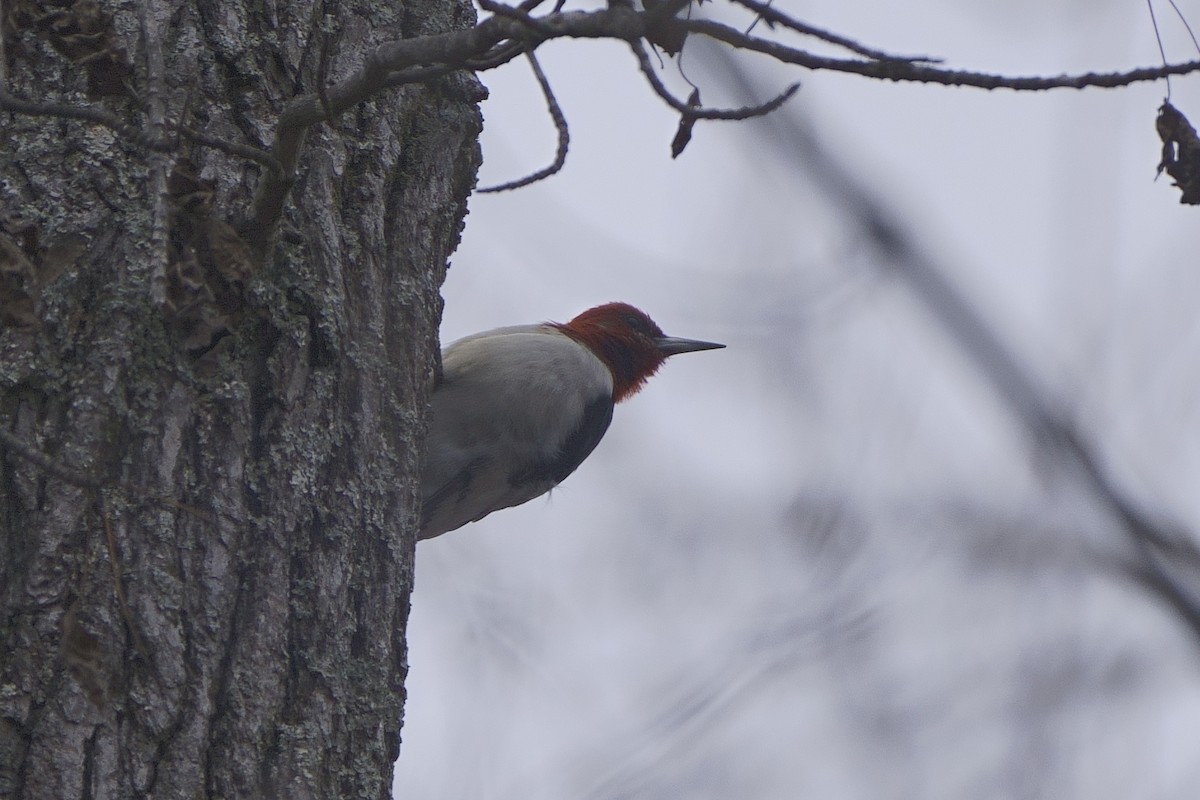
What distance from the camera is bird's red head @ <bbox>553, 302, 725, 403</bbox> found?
471 centimetres

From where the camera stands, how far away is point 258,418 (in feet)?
6.85

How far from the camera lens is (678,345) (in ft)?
16.3

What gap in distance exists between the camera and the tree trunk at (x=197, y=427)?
70.6 inches

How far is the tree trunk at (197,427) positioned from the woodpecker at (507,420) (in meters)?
1.23

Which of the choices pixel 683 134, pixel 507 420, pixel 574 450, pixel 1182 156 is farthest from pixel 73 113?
pixel 574 450

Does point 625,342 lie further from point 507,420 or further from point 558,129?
point 558,129

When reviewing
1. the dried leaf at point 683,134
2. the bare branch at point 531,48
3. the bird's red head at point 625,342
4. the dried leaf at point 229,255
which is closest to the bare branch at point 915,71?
the bare branch at point 531,48

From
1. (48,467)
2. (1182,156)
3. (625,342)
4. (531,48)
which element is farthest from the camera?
(625,342)

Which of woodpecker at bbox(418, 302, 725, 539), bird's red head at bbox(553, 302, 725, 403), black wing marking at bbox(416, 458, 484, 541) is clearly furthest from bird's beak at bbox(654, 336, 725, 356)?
black wing marking at bbox(416, 458, 484, 541)

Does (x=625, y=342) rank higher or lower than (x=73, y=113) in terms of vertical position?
higher

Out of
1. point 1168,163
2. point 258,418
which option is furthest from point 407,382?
point 1168,163

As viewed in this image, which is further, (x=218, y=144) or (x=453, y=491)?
(x=453, y=491)

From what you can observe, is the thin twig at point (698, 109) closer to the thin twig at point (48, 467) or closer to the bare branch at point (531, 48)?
the bare branch at point (531, 48)

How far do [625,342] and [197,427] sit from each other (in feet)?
9.43
